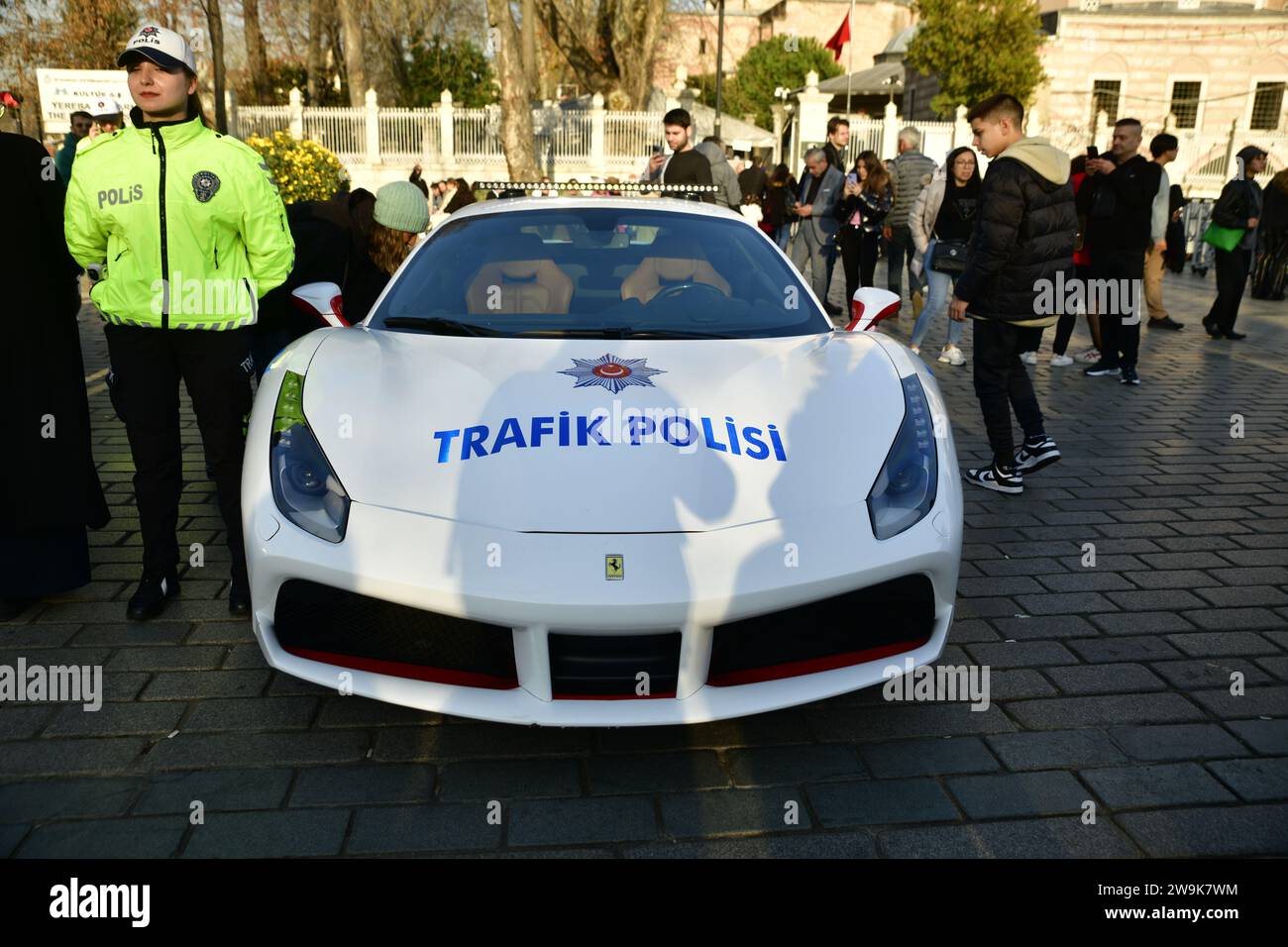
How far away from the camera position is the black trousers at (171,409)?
132 inches

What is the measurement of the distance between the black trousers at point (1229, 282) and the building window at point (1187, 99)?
38.3 meters

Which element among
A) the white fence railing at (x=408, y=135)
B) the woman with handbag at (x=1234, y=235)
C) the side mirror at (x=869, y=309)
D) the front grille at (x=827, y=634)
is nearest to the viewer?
the front grille at (x=827, y=634)

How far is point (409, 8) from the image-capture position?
30609mm

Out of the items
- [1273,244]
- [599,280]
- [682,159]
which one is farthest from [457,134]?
[599,280]

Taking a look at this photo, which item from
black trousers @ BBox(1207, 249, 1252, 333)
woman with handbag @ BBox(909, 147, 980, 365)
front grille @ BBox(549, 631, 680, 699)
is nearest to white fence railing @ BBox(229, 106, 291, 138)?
woman with handbag @ BBox(909, 147, 980, 365)

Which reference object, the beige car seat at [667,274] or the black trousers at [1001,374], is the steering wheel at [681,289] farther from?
the black trousers at [1001,374]

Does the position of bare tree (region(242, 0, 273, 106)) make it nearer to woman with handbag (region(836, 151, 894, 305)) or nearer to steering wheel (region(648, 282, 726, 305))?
woman with handbag (region(836, 151, 894, 305))

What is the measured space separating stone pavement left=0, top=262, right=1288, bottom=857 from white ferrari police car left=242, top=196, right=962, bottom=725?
280 millimetres

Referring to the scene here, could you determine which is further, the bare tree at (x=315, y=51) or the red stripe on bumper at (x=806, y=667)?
the bare tree at (x=315, y=51)

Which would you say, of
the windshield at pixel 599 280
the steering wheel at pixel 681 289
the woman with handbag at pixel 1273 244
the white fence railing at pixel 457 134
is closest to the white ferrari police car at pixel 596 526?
the windshield at pixel 599 280

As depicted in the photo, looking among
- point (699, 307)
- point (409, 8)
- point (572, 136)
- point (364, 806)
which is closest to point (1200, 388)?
point (699, 307)

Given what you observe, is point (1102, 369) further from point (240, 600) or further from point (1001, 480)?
point (240, 600)

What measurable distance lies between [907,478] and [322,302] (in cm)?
222
